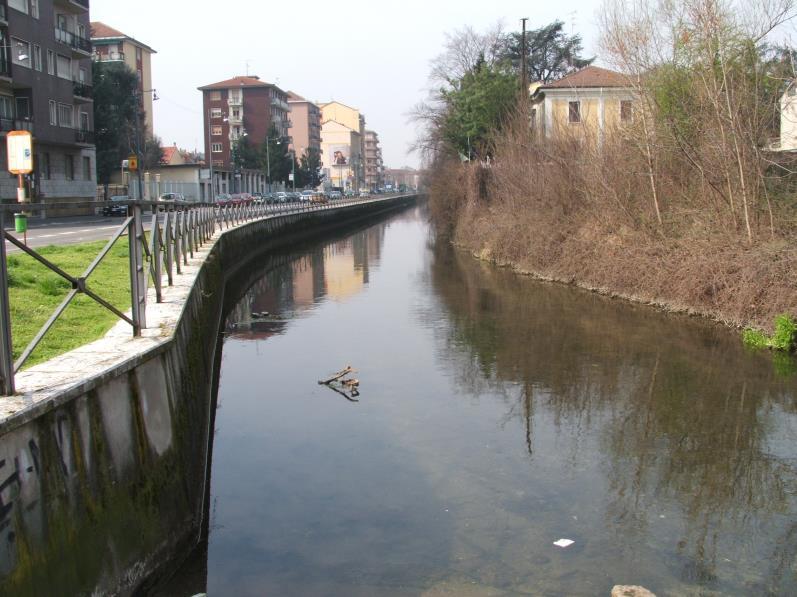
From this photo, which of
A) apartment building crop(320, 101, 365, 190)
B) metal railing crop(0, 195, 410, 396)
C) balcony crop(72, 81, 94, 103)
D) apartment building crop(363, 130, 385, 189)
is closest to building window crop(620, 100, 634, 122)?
metal railing crop(0, 195, 410, 396)

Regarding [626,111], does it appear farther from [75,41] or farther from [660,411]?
[75,41]

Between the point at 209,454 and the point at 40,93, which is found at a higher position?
the point at 40,93

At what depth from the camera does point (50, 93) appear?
45156mm

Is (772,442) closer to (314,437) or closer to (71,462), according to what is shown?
(314,437)

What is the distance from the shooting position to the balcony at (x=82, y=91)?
48.8 m

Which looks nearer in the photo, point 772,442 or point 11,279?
point 772,442

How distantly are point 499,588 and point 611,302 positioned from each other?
44.2ft

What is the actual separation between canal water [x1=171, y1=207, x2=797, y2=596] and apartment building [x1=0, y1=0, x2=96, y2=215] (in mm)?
30157

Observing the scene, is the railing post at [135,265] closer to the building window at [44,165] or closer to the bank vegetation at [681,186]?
the bank vegetation at [681,186]

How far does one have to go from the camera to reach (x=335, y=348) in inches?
567

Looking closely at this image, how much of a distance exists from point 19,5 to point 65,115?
23.6ft

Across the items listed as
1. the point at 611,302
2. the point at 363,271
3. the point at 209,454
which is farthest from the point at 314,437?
the point at 363,271

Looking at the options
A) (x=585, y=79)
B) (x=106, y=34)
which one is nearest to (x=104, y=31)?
(x=106, y=34)

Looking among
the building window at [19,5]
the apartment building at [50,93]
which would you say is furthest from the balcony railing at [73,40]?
the building window at [19,5]
